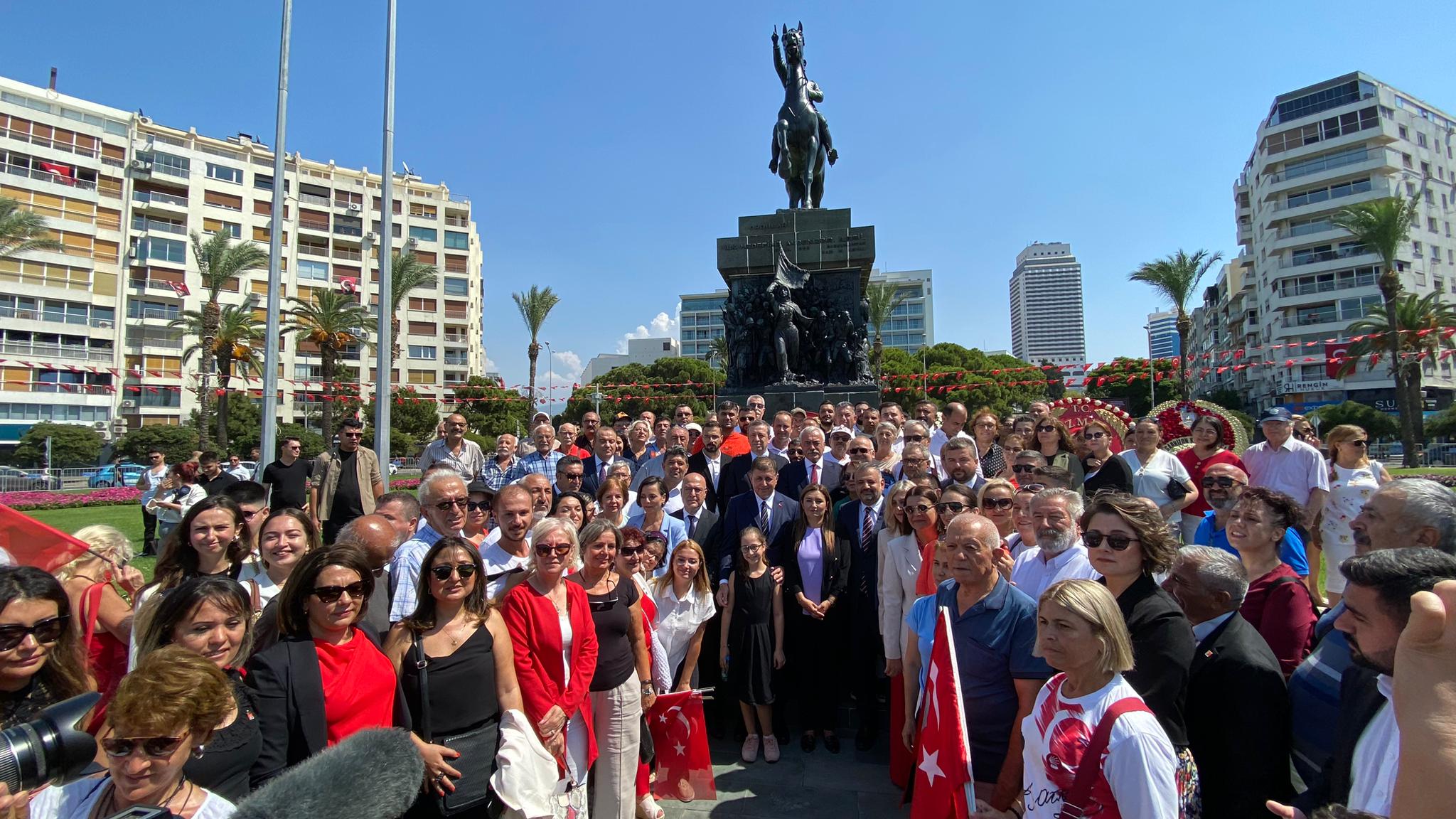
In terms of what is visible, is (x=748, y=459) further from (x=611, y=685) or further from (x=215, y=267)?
(x=215, y=267)

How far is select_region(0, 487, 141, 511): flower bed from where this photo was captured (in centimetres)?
1939

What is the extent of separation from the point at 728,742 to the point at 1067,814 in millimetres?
3495

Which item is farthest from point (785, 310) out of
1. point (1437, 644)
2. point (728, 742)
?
point (1437, 644)

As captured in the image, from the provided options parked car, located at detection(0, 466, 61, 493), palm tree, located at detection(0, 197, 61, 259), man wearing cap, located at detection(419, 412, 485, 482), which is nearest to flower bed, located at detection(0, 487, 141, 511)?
parked car, located at detection(0, 466, 61, 493)

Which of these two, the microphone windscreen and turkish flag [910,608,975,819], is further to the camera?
turkish flag [910,608,975,819]

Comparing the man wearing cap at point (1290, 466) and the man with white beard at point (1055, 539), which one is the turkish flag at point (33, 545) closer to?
the man with white beard at point (1055, 539)

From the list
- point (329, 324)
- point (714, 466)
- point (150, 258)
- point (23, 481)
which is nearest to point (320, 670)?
point (714, 466)

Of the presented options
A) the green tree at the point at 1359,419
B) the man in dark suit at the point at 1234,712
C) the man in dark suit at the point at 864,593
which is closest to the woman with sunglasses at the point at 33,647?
the man in dark suit at the point at 1234,712

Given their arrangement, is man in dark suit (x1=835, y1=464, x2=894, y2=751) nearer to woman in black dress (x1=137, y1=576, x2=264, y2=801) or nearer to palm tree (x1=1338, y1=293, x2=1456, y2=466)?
woman in black dress (x1=137, y1=576, x2=264, y2=801)

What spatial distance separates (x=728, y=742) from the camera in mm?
5328

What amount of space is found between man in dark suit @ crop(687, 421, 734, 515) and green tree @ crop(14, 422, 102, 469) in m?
40.4

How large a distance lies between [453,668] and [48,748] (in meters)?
1.51

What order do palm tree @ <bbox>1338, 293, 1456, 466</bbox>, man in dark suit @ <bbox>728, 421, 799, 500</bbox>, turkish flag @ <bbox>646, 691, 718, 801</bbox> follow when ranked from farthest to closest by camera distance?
palm tree @ <bbox>1338, 293, 1456, 466</bbox> → man in dark suit @ <bbox>728, 421, 799, 500</bbox> → turkish flag @ <bbox>646, 691, 718, 801</bbox>

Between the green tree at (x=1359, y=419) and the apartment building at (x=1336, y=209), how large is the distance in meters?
21.6
